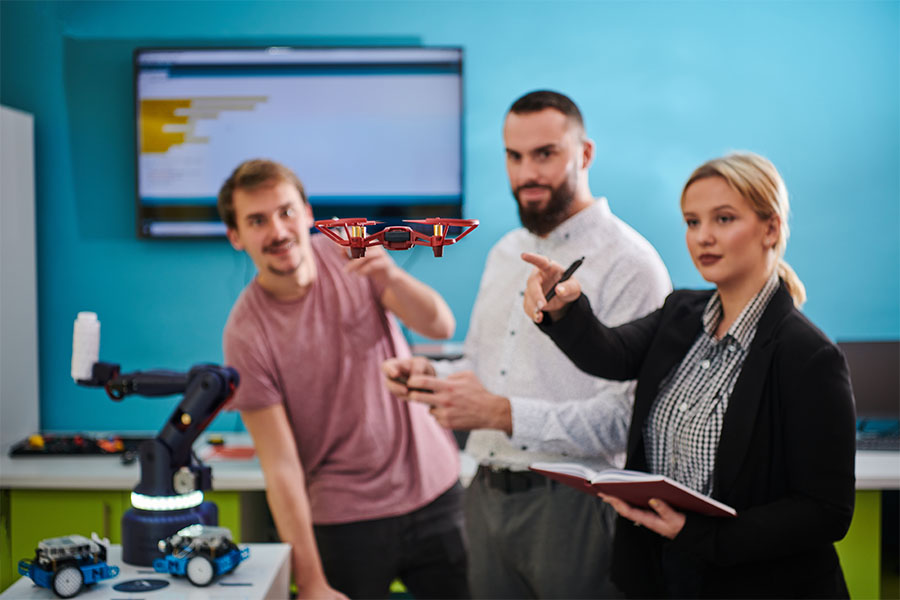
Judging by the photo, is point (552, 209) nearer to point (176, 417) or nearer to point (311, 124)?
point (176, 417)

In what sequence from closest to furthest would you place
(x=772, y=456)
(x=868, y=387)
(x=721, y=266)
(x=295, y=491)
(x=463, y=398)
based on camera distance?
1. (x=772, y=456)
2. (x=721, y=266)
3. (x=463, y=398)
4. (x=295, y=491)
5. (x=868, y=387)

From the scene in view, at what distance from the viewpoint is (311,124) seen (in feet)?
10.1

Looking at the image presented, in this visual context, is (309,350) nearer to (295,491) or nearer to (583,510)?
(295,491)

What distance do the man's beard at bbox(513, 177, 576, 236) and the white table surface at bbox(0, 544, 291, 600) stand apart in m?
0.99

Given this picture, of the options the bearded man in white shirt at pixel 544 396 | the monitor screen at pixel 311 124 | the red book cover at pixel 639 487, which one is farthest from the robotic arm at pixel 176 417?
the monitor screen at pixel 311 124

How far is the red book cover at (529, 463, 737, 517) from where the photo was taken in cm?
148

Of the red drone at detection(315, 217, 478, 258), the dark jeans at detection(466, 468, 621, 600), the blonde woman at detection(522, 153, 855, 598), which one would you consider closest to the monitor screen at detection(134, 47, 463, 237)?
the dark jeans at detection(466, 468, 621, 600)

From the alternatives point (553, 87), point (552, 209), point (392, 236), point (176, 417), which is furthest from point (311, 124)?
point (392, 236)

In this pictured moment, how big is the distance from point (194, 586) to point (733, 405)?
1.06 m

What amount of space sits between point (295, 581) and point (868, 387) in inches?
82.5

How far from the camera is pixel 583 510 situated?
1.98 metres

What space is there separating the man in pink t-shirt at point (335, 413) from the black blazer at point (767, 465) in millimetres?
680

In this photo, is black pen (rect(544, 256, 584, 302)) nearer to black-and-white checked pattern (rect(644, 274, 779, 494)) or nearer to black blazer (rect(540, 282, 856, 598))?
black blazer (rect(540, 282, 856, 598))

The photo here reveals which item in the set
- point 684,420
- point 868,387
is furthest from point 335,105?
point 868,387
